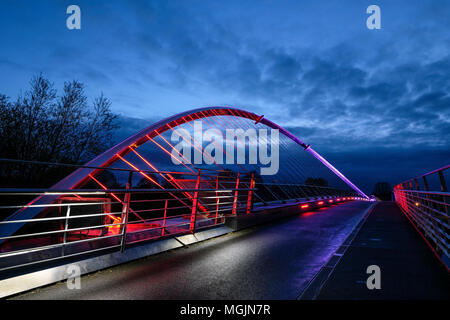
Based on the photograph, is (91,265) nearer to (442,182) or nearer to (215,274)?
(215,274)

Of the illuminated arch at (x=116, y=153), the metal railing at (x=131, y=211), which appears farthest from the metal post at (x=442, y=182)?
the illuminated arch at (x=116, y=153)

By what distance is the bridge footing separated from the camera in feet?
9.26

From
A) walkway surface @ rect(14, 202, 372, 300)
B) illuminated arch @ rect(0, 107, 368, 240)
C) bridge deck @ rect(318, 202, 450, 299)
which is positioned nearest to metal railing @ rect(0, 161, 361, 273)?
illuminated arch @ rect(0, 107, 368, 240)

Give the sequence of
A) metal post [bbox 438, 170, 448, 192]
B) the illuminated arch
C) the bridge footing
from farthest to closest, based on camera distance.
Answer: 1. the illuminated arch
2. metal post [bbox 438, 170, 448, 192]
3. the bridge footing

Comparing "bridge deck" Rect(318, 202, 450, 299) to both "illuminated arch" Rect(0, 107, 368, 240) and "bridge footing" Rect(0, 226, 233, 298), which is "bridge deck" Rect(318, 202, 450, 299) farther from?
"illuminated arch" Rect(0, 107, 368, 240)

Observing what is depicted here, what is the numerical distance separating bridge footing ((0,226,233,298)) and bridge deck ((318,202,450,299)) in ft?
9.14

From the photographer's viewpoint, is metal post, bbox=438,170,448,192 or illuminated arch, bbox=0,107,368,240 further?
illuminated arch, bbox=0,107,368,240

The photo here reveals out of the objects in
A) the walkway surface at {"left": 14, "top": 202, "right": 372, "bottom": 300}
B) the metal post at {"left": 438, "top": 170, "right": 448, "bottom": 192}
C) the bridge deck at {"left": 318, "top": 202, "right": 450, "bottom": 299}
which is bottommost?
the walkway surface at {"left": 14, "top": 202, "right": 372, "bottom": 300}

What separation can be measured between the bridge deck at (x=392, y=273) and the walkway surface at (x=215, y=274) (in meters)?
0.34

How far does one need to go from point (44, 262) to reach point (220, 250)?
8.95ft

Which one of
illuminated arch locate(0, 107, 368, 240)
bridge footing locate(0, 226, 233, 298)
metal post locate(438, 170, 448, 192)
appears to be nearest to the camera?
bridge footing locate(0, 226, 233, 298)

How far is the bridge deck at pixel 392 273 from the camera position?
9.35 feet

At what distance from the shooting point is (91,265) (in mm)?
3586
